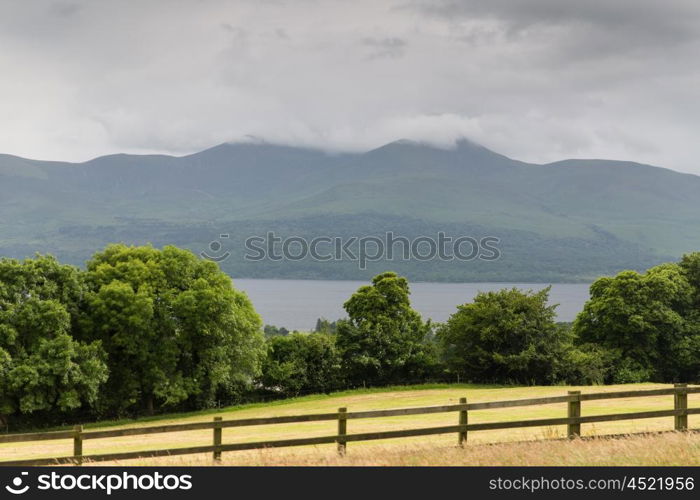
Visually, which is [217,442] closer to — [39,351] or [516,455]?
[516,455]

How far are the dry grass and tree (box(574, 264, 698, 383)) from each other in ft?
155

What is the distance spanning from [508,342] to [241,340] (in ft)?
66.5

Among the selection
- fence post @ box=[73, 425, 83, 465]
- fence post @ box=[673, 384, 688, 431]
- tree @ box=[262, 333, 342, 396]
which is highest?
fence post @ box=[673, 384, 688, 431]

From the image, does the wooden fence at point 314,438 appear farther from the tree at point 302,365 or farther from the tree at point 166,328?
the tree at point 302,365

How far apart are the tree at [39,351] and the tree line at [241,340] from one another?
8cm

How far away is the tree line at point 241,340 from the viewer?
45.4m

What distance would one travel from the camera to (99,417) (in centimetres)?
4984

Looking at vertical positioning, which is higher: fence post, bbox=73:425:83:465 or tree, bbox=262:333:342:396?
fence post, bbox=73:425:83:465

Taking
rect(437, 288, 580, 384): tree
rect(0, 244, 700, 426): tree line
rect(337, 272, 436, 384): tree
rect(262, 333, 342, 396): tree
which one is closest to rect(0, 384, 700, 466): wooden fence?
rect(0, 244, 700, 426): tree line

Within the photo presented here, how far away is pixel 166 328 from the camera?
49906 millimetres

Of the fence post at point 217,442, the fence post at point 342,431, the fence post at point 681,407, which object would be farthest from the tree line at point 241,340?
the fence post at point 681,407

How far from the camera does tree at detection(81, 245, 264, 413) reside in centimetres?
4866

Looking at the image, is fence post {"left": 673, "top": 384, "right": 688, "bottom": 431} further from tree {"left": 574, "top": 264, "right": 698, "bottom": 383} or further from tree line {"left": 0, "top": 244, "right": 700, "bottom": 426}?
tree {"left": 574, "top": 264, "right": 698, "bottom": 383}
